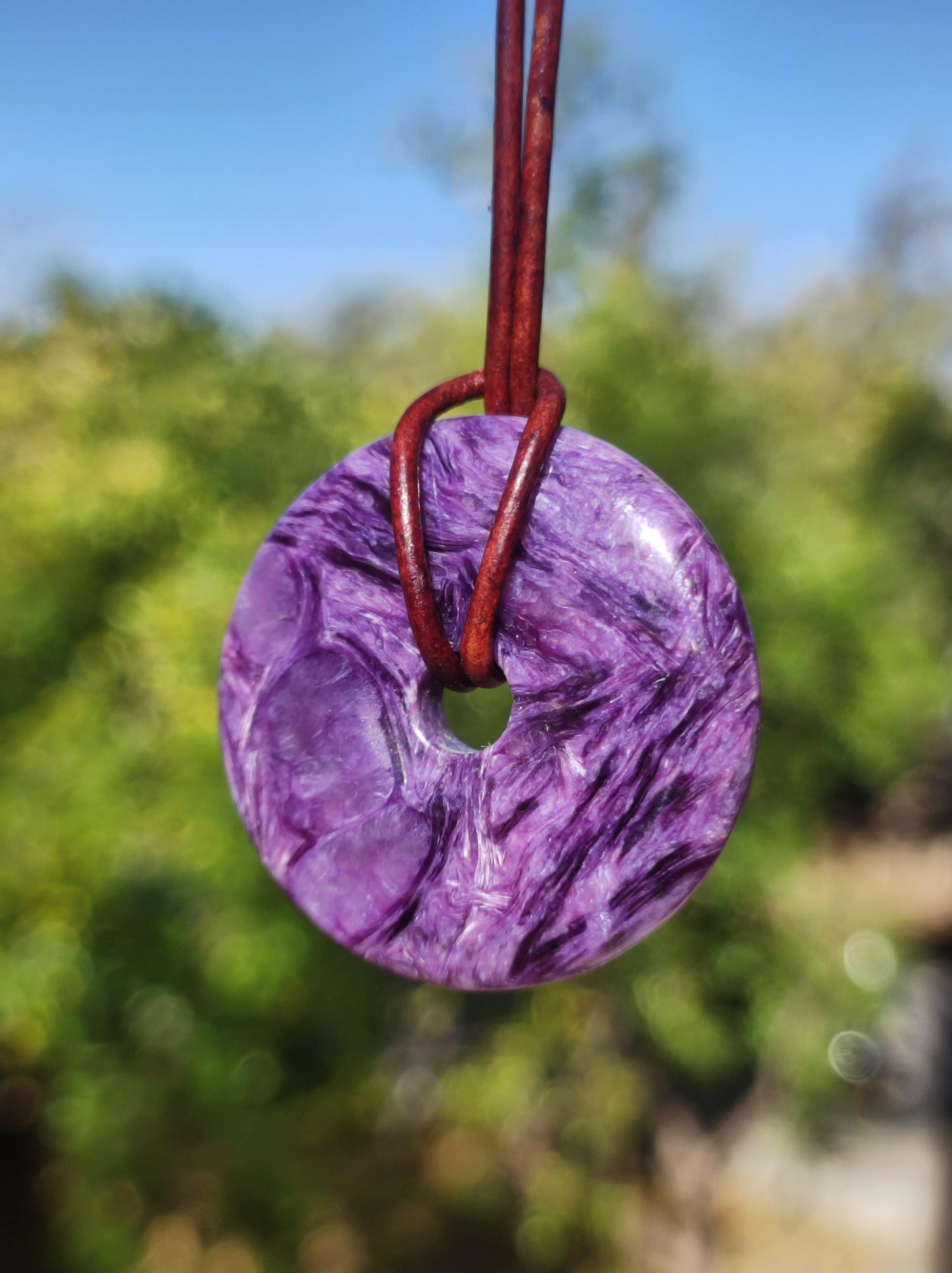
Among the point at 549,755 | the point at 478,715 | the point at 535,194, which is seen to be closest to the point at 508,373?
the point at 535,194

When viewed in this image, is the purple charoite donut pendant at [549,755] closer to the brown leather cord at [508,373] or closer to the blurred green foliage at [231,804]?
the brown leather cord at [508,373]

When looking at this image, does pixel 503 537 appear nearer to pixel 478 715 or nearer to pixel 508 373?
pixel 508 373

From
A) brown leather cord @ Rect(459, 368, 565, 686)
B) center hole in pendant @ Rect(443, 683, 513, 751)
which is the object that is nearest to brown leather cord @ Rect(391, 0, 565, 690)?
Answer: brown leather cord @ Rect(459, 368, 565, 686)

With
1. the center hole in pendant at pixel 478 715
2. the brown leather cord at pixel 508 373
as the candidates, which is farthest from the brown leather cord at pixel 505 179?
the center hole in pendant at pixel 478 715

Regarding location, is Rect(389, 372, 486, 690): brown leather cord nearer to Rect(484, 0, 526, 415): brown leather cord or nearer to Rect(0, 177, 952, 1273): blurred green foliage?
Rect(484, 0, 526, 415): brown leather cord

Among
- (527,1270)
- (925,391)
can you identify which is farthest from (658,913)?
(925,391)

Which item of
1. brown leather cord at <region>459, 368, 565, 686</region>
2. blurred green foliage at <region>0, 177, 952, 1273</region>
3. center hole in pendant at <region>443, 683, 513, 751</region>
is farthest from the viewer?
blurred green foliage at <region>0, 177, 952, 1273</region>
